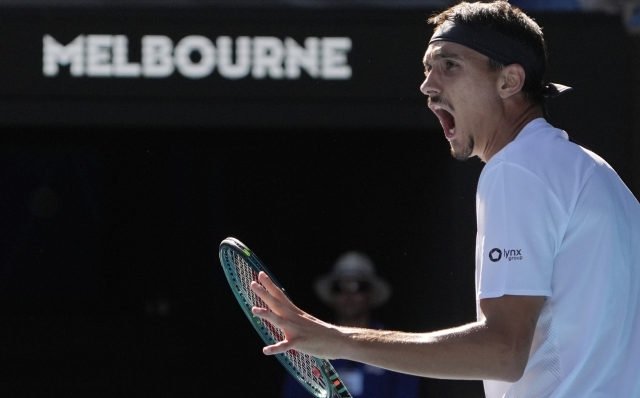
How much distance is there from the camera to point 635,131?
5387mm

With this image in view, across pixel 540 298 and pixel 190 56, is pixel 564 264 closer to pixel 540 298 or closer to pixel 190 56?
pixel 540 298

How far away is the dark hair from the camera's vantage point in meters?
2.23

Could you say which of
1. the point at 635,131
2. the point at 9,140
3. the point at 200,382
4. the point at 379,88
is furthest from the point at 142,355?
the point at 635,131

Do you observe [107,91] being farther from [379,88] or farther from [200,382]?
[200,382]

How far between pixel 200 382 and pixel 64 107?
8.19ft

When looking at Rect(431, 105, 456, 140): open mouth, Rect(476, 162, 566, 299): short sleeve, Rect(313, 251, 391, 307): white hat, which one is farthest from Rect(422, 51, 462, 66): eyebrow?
Rect(313, 251, 391, 307): white hat

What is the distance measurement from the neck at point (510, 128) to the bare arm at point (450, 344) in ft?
1.29

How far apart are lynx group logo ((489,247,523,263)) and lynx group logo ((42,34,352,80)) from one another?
3.39 meters

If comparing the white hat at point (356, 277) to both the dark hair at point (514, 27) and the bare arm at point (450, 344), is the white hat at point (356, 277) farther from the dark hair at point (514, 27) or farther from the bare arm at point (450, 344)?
the bare arm at point (450, 344)

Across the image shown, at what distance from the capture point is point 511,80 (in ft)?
7.23

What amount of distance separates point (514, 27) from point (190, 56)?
319 cm

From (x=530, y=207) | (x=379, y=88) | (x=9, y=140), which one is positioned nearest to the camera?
(x=530, y=207)

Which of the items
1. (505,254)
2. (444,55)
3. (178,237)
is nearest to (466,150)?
(444,55)

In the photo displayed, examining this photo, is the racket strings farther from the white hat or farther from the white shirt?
the white hat
